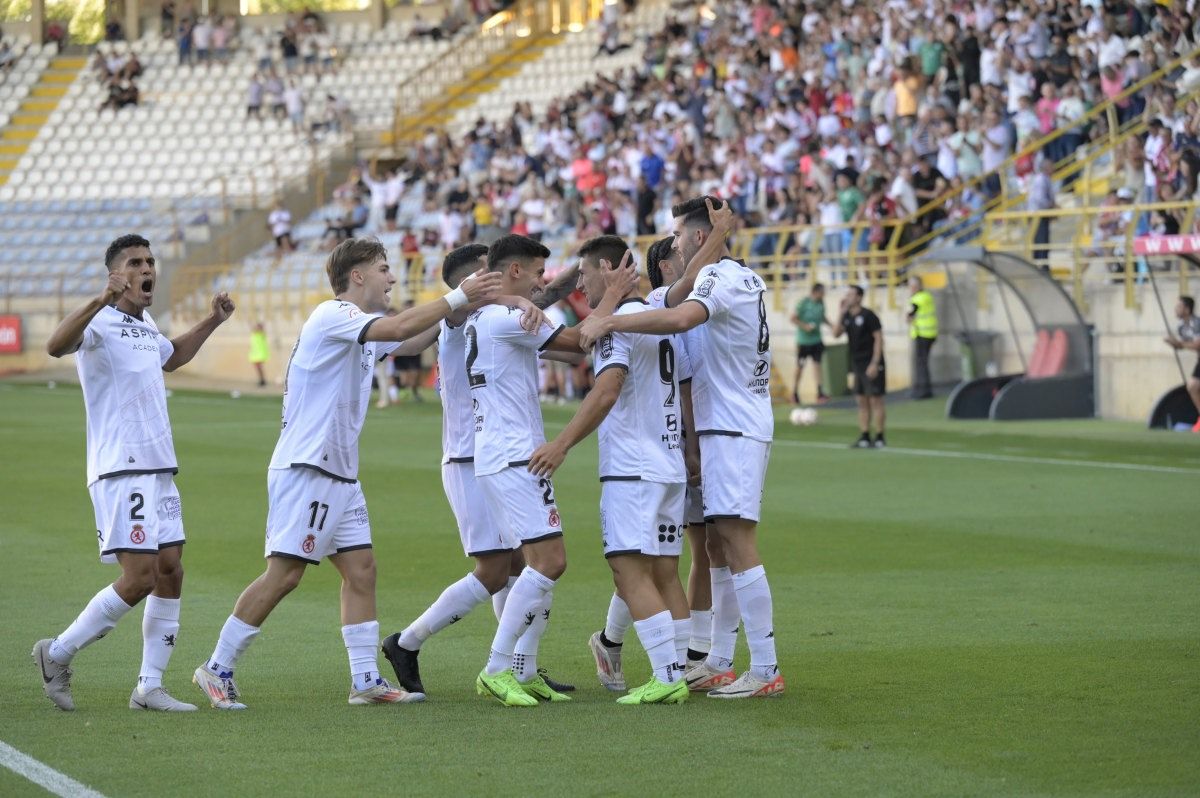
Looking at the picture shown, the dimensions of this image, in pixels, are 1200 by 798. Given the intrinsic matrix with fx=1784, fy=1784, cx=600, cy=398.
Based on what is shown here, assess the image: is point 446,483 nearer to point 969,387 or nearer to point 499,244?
point 499,244

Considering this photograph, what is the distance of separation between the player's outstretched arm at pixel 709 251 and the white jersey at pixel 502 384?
0.60 meters

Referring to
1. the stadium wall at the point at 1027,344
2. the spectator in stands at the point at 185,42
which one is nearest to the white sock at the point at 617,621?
the stadium wall at the point at 1027,344

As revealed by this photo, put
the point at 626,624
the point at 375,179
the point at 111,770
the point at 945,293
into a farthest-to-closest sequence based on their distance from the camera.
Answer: the point at 375,179
the point at 945,293
the point at 626,624
the point at 111,770

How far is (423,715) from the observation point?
7.79 m

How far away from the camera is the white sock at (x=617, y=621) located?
27.6 ft

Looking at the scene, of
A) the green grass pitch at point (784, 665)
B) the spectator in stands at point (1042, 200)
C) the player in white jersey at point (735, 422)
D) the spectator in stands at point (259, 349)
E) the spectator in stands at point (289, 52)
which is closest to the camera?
the green grass pitch at point (784, 665)

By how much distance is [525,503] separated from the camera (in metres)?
7.92

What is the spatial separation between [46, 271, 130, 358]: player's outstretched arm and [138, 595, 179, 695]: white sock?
3.93 ft

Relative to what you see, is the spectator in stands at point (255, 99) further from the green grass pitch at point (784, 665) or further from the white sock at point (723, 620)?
the white sock at point (723, 620)

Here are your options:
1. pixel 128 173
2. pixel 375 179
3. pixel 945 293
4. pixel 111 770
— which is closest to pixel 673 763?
pixel 111 770

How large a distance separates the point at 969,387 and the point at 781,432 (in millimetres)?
2989

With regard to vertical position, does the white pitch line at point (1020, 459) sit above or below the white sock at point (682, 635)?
below

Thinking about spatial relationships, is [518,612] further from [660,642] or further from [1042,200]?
[1042,200]

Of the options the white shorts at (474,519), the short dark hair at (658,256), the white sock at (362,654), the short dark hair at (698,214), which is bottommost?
the white sock at (362,654)
